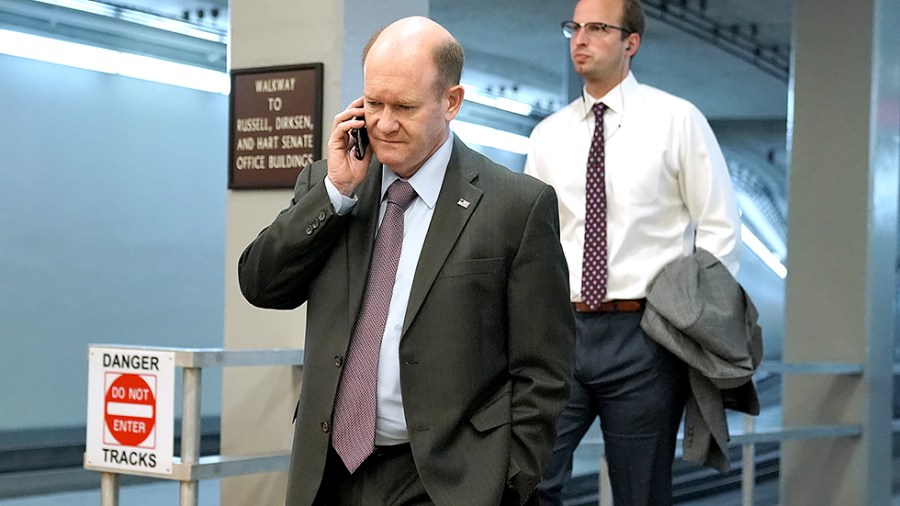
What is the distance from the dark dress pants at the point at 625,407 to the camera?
13.4ft

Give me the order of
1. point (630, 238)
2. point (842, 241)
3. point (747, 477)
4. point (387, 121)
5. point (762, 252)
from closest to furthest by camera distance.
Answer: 1. point (387, 121)
2. point (630, 238)
3. point (747, 477)
4. point (842, 241)
5. point (762, 252)

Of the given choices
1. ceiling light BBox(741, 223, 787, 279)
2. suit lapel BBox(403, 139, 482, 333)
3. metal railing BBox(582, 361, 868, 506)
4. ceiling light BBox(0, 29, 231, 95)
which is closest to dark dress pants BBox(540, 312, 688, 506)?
metal railing BBox(582, 361, 868, 506)

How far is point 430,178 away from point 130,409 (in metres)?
1.53

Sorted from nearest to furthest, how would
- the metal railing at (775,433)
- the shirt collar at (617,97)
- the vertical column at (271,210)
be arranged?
the shirt collar at (617,97), the vertical column at (271,210), the metal railing at (775,433)

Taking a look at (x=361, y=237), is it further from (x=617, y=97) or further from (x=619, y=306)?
(x=617, y=97)

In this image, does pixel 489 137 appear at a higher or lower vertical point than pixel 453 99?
higher

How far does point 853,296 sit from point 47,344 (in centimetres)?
808

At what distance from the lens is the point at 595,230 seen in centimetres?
419

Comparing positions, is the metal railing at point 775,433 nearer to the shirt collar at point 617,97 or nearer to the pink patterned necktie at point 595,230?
the pink patterned necktie at point 595,230

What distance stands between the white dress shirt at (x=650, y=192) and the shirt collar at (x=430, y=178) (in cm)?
156

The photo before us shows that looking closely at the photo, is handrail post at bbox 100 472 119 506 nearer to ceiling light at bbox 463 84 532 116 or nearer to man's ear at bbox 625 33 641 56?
man's ear at bbox 625 33 641 56

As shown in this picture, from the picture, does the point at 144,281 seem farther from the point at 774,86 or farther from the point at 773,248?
the point at 773,248

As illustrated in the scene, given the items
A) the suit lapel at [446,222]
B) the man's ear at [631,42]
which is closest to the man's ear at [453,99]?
the suit lapel at [446,222]

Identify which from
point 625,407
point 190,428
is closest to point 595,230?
point 625,407
